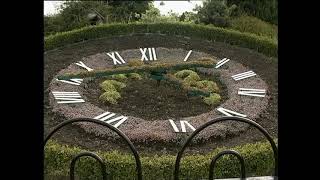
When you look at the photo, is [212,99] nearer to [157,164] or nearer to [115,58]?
[157,164]

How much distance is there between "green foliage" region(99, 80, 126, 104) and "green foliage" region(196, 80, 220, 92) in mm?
1080

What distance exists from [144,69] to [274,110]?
1824mm

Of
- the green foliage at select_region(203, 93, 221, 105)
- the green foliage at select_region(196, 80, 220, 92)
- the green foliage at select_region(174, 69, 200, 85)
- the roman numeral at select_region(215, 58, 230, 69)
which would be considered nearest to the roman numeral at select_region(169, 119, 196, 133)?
the green foliage at select_region(203, 93, 221, 105)

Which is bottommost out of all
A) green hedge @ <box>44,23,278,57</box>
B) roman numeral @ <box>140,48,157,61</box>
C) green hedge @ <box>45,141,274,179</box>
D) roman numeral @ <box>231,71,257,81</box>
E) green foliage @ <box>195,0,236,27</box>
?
green hedge @ <box>45,141,274,179</box>

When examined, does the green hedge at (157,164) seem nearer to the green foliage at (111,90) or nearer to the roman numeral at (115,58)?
the green foliage at (111,90)

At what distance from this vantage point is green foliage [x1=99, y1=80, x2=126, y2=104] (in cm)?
741

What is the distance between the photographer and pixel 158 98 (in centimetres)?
750

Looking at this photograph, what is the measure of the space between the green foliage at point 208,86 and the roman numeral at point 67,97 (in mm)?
1688

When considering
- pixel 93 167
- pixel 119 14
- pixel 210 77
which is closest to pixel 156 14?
pixel 119 14

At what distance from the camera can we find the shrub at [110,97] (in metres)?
7.38

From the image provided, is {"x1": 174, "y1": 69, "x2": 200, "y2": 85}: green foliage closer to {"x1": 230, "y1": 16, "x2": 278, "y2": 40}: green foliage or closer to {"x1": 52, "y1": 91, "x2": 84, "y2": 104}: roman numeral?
{"x1": 52, "y1": 91, "x2": 84, "y2": 104}: roman numeral

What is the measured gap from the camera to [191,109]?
722 centimetres

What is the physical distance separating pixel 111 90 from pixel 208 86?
137 centimetres
